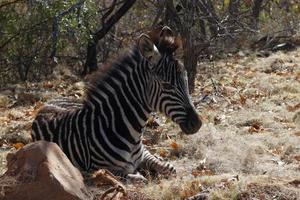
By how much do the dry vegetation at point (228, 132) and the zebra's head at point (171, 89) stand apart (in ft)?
1.85

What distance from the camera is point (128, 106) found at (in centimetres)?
613

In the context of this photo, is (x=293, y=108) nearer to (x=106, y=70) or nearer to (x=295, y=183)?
(x=106, y=70)

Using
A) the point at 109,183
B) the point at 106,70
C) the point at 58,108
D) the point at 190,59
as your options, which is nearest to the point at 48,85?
the point at 190,59

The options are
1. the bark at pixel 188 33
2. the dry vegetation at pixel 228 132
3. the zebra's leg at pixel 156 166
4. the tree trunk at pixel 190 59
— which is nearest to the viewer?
the dry vegetation at pixel 228 132

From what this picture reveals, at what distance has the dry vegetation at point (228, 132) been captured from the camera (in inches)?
205

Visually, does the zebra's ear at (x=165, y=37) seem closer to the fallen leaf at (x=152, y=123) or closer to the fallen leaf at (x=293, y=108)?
the fallen leaf at (x=152, y=123)

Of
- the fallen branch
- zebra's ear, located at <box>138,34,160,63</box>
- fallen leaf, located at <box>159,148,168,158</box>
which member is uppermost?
zebra's ear, located at <box>138,34,160,63</box>

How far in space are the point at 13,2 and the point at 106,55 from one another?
9.81 ft

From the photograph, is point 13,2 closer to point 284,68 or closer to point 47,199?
point 284,68

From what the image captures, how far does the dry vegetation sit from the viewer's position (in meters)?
5.22

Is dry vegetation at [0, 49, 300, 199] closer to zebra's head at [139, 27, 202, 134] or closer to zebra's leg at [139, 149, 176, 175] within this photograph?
zebra's leg at [139, 149, 176, 175]

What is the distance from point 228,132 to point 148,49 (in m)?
2.35

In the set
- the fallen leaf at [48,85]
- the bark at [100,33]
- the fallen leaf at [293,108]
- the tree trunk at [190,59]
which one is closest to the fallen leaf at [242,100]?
the fallen leaf at [293,108]

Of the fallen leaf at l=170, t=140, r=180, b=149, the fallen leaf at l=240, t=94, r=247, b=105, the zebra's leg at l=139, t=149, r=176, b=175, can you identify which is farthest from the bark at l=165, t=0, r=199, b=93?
the zebra's leg at l=139, t=149, r=176, b=175
